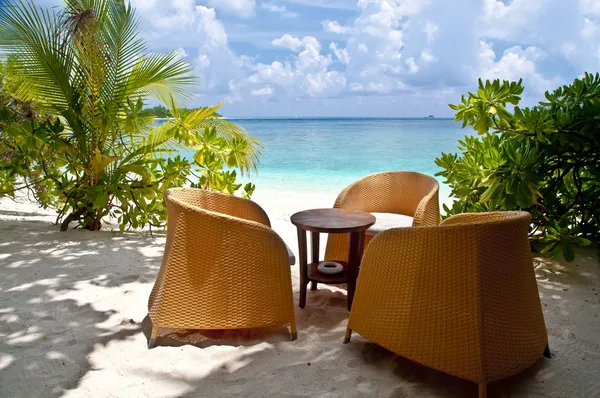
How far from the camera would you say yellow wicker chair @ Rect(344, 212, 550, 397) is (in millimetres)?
1716

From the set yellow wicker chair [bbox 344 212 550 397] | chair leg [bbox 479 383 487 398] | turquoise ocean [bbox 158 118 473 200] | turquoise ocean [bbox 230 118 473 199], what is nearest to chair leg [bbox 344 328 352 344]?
yellow wicker chair [bbox 344 212 550 397]

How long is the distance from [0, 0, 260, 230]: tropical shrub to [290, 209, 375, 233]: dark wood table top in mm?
1076

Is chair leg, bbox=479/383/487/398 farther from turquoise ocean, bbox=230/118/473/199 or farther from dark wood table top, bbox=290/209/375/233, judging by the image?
turquoise ocean, bbox=230/118/473/199

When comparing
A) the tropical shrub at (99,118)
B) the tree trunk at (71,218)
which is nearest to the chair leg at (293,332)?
the tropical shrub at (99,118)

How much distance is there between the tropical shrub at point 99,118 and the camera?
3617 millimetres

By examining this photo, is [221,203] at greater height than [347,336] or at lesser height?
greater

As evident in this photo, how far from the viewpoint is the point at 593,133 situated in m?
2.90

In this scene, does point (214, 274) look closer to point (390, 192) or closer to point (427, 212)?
point (427, 212)

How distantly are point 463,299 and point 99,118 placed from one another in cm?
305

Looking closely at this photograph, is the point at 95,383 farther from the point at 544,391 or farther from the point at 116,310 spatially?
the point at 544,391

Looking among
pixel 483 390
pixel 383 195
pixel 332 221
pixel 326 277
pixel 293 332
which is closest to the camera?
pixel 483 390

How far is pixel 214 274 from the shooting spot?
2.10 metres

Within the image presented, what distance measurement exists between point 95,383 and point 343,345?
103 centimetres

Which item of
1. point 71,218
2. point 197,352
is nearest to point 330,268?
point 197,352
